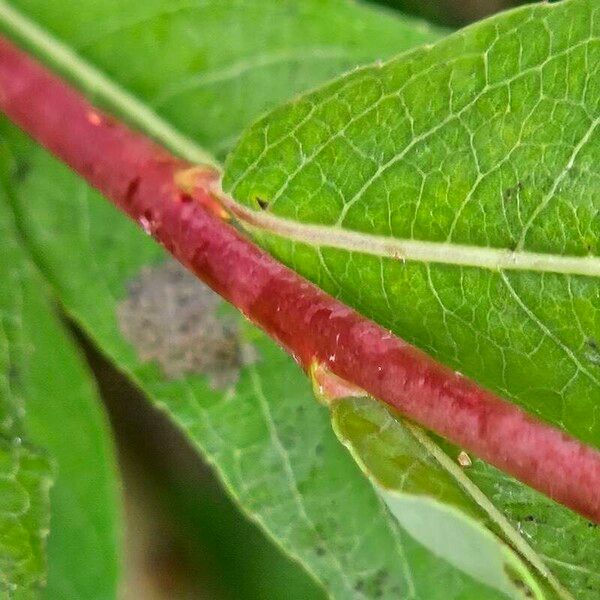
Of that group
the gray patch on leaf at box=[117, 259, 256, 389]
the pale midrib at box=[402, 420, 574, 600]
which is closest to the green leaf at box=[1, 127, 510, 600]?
the gray patch on leaf at box=[117, 259, 256, 389]

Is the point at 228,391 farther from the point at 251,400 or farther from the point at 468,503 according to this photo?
the point at 468,503

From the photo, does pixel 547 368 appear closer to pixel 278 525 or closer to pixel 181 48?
pixel 278 525

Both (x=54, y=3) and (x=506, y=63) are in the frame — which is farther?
(x=54, y=3)

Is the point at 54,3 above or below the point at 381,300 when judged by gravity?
above

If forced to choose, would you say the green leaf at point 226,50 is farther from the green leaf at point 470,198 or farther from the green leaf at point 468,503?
the green leaf at point 468,503

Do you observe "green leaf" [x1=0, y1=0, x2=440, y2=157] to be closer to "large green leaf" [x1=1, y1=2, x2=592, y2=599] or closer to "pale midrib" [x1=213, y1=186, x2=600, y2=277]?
"large green leaf" [x1=1, y1=2, x2=592, y2=599]

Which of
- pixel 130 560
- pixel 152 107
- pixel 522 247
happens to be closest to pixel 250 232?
pixel 522 247

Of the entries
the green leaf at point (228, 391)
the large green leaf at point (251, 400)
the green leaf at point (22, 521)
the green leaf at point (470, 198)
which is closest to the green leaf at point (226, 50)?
the large green leaf at point (251, 400)
